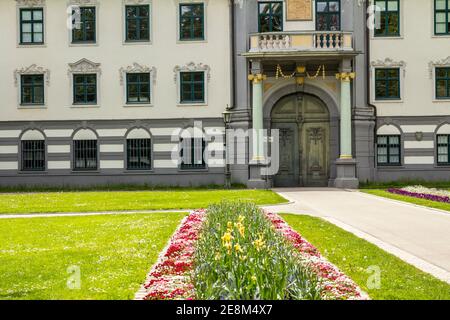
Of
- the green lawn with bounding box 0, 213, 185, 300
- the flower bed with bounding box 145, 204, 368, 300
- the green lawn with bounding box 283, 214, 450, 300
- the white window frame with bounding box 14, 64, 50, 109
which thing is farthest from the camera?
the white window frame with bounding box 14, 64, 50, 109

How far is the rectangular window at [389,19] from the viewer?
107ft

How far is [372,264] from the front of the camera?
32.3ft

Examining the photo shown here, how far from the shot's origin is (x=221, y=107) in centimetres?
3259

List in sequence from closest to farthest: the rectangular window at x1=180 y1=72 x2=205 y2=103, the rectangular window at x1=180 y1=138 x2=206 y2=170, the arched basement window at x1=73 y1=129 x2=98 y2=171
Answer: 1. the rectangular window at x1=180 y1=138 x2=206 y2=170
2. the rectangular window at x1=180 y1=72 x2=205 y2=103
3. the arched basement window at x1=73 y1=129 x2=98 y2=171

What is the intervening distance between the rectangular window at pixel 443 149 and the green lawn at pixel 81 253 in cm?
1963

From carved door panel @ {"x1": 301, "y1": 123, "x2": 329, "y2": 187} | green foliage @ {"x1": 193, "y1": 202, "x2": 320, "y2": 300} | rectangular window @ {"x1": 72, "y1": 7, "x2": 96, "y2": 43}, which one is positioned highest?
rectangular window @ {"x1": 72, "y1": 7, "x2": 96, "y2": 43}

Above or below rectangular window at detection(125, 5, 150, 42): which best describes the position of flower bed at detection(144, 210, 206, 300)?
below

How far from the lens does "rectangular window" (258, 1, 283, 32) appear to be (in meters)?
32.1

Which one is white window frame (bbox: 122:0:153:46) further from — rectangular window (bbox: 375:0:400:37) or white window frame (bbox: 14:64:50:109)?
rectangular window (bbox: 375:0:400:37)

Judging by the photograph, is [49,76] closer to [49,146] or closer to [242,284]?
[49,146]

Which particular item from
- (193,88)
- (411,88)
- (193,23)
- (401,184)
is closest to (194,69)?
(193,88)

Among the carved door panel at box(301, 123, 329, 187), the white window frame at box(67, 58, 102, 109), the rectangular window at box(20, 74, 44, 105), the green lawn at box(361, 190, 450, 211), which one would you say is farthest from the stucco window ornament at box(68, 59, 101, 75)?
the green lawn at box(361, 190, 450, 211)

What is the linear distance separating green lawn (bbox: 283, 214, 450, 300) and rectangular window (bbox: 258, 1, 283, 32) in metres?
19.4

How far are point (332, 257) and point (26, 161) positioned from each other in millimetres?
26163
